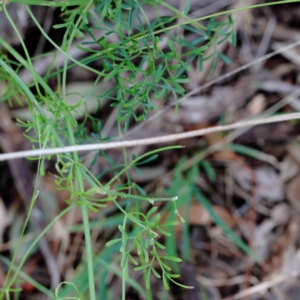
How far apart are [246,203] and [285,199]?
0.41 feet

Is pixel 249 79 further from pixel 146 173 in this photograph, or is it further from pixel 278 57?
pixel 146 173

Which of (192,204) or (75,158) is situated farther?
(192,204)

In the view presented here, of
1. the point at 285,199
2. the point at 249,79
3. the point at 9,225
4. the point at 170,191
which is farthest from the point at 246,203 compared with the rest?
the point at 9,225

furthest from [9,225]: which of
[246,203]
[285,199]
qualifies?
[285,199]

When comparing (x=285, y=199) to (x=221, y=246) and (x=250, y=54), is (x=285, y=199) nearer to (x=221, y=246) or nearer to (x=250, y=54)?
(x=221, y=246)

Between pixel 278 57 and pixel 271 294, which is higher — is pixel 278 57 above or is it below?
above

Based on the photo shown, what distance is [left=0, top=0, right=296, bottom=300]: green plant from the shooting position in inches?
27.6

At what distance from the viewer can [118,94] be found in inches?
30.0

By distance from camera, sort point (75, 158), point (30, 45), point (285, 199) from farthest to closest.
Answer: point (285, 199) → point (30, 45) → point (75, 158)

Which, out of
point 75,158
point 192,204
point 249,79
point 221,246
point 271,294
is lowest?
point 271,294

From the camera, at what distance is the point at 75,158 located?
76cm

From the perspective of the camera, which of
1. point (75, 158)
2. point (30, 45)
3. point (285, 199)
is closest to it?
point (75, 158)

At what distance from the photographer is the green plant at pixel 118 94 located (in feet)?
2.30

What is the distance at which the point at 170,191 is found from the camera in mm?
1297
